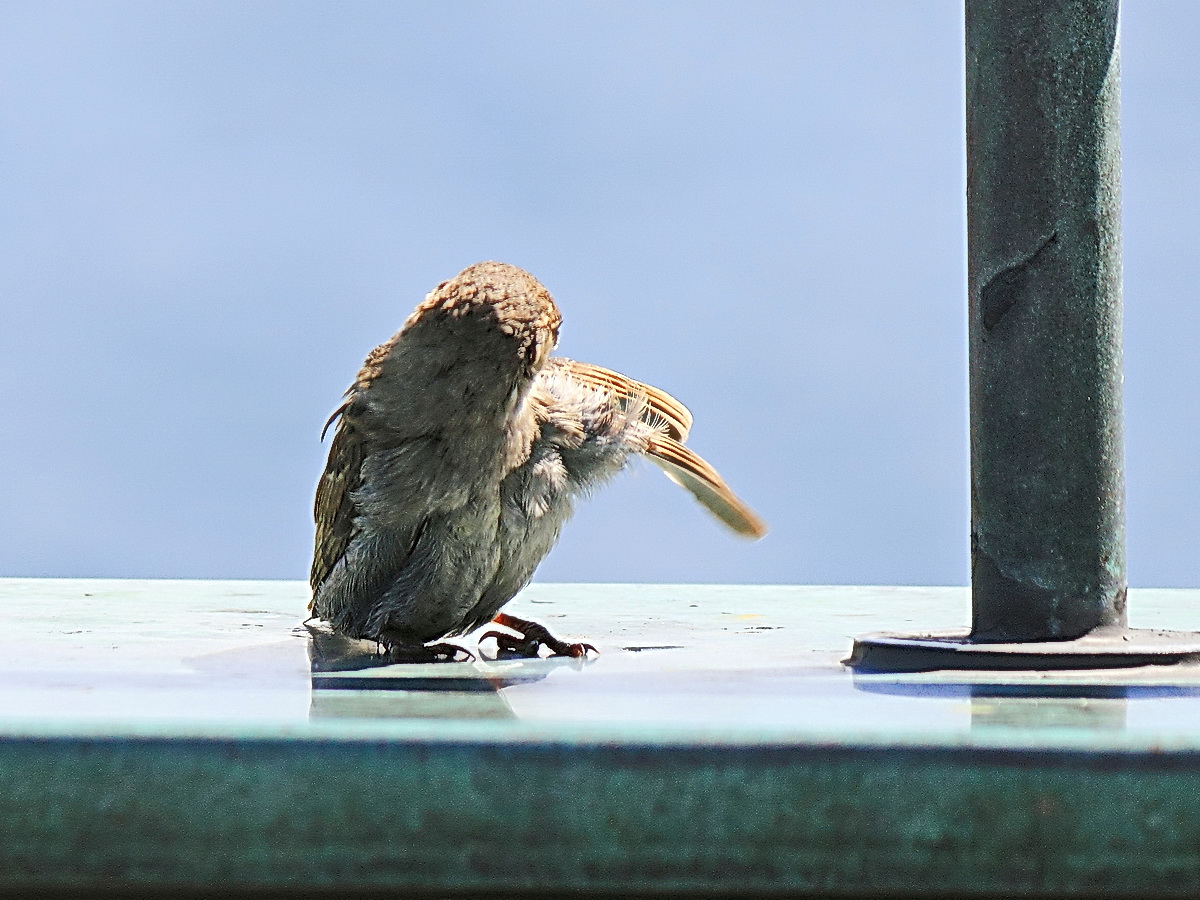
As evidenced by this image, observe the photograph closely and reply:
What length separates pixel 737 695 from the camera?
6.35ft

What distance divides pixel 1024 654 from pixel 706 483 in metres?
1.02

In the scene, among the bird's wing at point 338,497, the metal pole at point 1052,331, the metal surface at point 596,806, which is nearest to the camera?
the metal surface at point 596,806

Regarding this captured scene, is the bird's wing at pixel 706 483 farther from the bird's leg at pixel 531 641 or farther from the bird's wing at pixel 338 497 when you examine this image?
the bird's wing at pixel 338 497

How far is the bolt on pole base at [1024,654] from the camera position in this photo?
235cm

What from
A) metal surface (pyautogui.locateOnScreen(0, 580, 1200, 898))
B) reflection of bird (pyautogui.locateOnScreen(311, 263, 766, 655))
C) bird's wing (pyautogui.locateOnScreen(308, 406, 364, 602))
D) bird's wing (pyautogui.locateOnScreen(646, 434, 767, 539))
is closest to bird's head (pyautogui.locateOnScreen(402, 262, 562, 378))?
reflection of bird (pyautogui.locateOnScreen(311, 263, 766, 655))

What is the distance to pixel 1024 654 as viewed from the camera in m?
2.36

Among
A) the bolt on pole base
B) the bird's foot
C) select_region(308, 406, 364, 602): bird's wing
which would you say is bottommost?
the bird's foot

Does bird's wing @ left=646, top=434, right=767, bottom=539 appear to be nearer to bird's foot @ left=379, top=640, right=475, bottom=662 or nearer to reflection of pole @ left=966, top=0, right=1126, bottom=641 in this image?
bird's foot @ left=379, top=640, right=475, bottom=662

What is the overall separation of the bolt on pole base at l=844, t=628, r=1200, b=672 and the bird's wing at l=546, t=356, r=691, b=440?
3.10 ft

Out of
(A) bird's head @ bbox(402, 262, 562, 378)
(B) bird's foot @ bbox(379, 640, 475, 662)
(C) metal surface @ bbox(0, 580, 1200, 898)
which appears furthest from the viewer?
(B) bird's foot @ bbox(379, 640, 475, 662)

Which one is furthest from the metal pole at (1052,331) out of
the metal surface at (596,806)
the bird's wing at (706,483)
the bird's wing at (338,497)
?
the bird's wing at (338,497)

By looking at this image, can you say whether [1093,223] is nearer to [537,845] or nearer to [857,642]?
[857,642]

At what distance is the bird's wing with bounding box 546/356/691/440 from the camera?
3.21m

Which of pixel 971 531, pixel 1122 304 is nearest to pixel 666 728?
pixel 971 531
